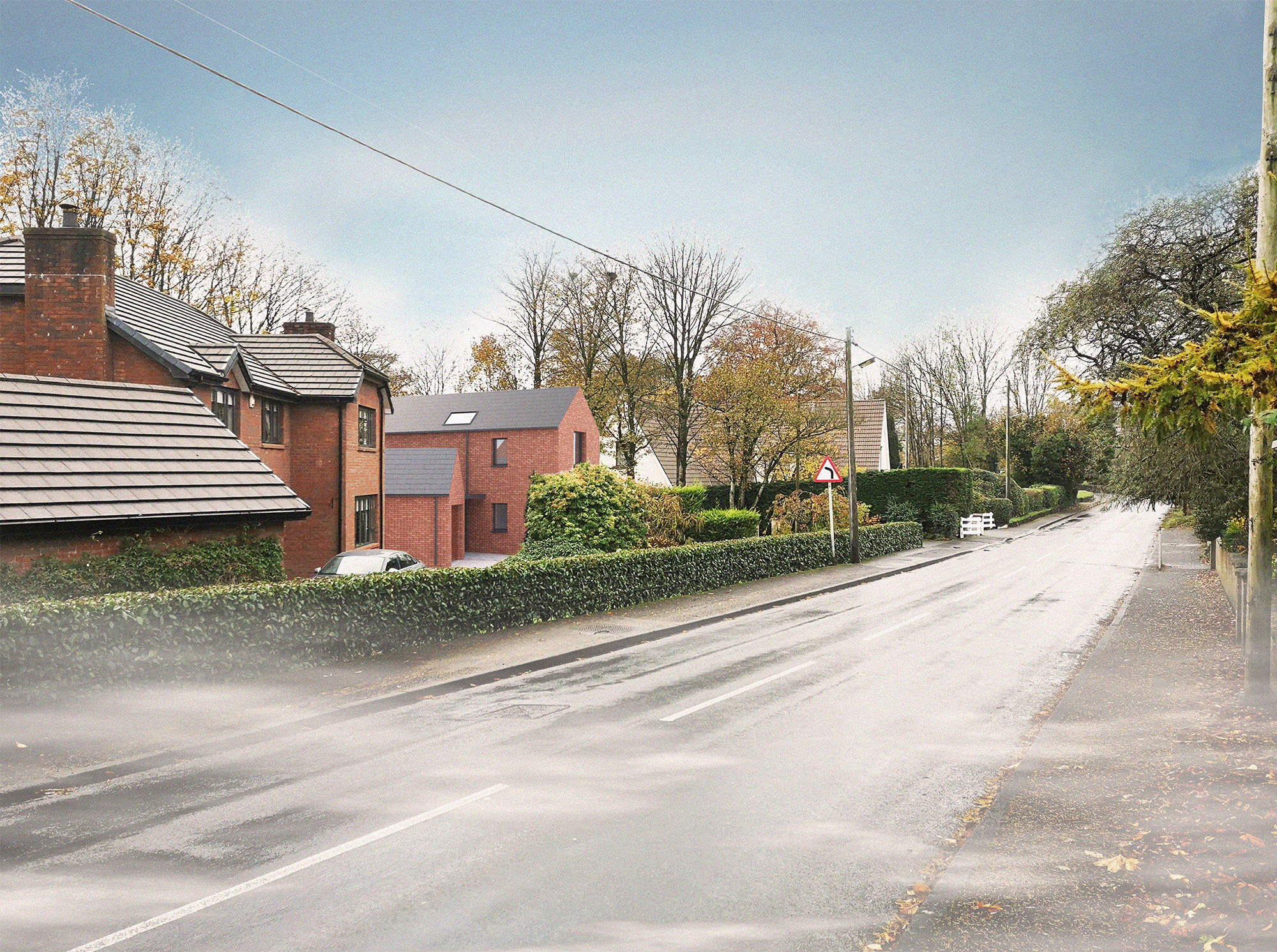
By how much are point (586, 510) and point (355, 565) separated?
626 cm

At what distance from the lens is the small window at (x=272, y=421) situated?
2412cm

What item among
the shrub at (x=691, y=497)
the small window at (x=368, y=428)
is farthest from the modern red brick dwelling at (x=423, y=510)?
the shrub at (x=691, y=497)

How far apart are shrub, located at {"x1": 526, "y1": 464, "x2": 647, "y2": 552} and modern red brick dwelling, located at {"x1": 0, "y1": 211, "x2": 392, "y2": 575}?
6.04 metres

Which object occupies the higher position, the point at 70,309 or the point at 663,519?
the point at 70,309

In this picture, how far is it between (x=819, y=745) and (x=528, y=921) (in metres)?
4.43

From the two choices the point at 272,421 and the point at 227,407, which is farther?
the point at 272,421

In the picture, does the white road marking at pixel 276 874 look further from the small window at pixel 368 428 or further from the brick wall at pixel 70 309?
the small window at pixel 368 428

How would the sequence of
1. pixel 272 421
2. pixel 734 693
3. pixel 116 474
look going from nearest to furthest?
pixel 734 693
pixel 116 474
pixel 272 421

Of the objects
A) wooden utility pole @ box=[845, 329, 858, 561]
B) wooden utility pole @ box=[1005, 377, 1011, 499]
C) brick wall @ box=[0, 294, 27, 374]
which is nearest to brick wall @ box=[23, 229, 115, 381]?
brick wall @ box=[0, 294, 27, 374]

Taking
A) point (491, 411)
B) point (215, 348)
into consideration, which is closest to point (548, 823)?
point (215, 348)

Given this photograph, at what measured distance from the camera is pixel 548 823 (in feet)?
21.3

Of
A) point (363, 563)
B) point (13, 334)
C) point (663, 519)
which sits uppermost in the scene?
point (13, 334)

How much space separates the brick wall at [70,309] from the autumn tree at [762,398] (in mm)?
24621

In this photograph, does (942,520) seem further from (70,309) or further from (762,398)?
(70,309)
